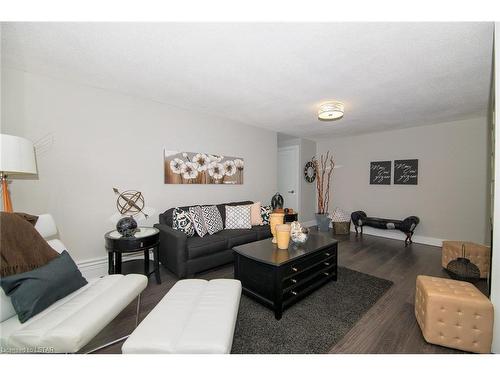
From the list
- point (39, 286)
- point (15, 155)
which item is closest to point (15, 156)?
point (15, 155)

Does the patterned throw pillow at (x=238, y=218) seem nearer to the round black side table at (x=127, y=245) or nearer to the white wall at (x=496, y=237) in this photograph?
the round black side table at (x=127, y=245)

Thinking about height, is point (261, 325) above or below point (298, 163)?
below

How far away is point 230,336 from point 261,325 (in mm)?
687

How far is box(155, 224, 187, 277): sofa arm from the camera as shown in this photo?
2.35 metres

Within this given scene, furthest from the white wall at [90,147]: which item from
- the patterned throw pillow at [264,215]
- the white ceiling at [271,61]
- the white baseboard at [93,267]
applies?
the patterned throw pillow at [264,215]

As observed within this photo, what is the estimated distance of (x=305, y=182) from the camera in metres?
5.39

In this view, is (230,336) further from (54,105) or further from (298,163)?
(298,163)

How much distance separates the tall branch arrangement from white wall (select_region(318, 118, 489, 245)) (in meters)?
0.51

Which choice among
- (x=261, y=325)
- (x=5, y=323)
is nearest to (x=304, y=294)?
(x=261, y=325)

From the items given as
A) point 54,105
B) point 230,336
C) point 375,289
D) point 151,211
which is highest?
point 54,105

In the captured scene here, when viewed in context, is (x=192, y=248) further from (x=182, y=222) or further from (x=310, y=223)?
(x=310, y=223)
